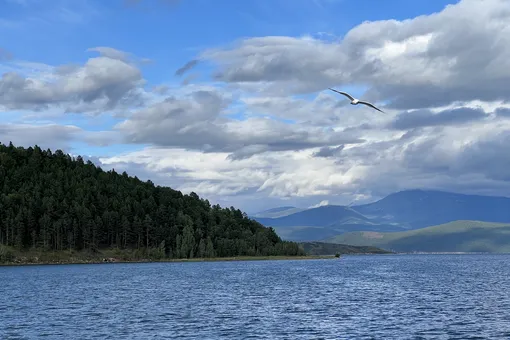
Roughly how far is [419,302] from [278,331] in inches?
1932

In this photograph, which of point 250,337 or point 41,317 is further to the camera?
point 41,317

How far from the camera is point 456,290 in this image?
15812 cm

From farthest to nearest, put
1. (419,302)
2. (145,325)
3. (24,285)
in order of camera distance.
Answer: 1. (24,285)
2. (419,302)
3. (145,325)

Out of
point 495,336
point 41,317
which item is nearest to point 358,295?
point 495,336

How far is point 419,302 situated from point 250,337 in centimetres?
5556

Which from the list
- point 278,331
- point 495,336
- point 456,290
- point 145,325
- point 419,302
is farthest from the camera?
point 456,290

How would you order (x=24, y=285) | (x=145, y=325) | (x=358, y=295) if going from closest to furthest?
1. (x=145, y=325)
2. (x=358, y=295)
3. (x=24, y=285)

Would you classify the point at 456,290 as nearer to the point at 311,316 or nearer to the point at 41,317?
the point at 311,316

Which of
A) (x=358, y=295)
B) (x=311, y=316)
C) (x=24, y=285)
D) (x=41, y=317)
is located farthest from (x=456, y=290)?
(x=24, y=285)

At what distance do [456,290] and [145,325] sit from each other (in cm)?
9375

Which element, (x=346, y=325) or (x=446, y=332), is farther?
(x=346, y=325)

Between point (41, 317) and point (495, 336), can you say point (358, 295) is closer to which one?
point (495, 336)

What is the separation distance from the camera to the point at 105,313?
369ft

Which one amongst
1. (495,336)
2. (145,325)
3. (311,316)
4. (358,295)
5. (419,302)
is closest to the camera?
(495,336)
